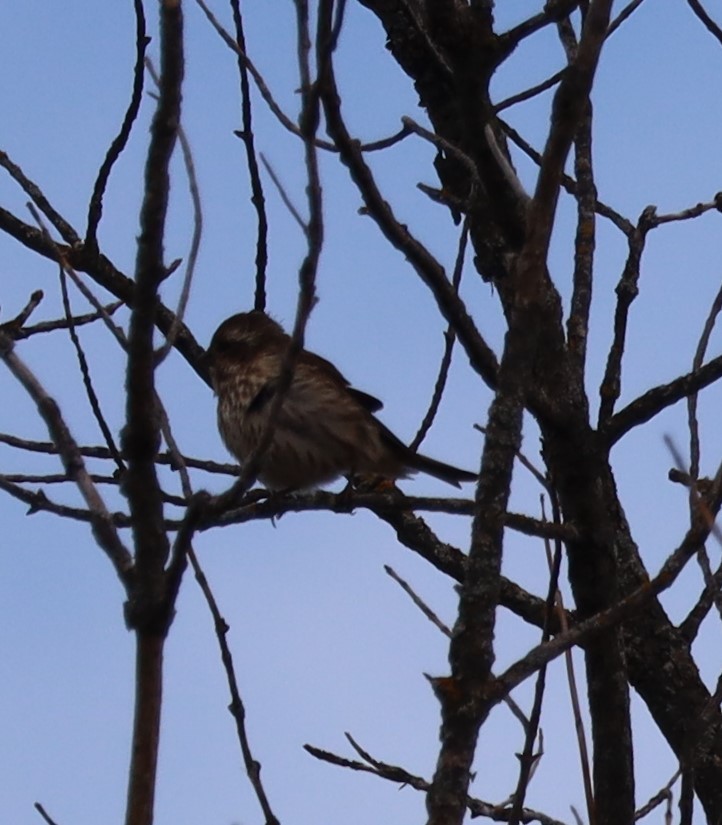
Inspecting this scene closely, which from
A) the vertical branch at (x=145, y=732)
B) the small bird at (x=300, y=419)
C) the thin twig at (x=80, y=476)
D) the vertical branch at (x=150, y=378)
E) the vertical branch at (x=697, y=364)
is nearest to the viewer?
the vertical branch at (x=145, y=732)

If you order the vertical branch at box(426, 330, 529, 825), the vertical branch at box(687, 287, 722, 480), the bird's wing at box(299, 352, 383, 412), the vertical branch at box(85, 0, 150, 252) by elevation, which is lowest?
the vertical branch at box(426, 330, 529, 825)

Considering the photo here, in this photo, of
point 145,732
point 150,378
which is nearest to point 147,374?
point 150,378

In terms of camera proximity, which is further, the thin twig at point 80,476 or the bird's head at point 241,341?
the bird's head at point 241,341

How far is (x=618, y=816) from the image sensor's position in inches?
132

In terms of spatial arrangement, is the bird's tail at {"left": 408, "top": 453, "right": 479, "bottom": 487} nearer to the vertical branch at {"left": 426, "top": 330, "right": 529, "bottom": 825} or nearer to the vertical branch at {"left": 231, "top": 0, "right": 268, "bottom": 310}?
the vertical branch at {"left": 231, "top": 0, "right": 268, "bottom": 310}

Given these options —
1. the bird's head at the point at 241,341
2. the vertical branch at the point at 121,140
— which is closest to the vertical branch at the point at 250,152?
the vertical branch at the point at 121,140

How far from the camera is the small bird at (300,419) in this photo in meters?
5.22

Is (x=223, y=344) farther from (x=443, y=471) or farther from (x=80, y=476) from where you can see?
(x=80, y=476)

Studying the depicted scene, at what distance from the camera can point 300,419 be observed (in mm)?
5371

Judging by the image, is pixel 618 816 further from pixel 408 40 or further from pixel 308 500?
pixel 408 40

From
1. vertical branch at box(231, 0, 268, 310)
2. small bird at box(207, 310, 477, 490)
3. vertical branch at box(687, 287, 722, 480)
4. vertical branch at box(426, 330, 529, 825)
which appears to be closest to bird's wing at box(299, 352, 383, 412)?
small bird at box(207, 310, 477, 490)

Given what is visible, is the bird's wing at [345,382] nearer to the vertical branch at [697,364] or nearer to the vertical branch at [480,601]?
the vertical branch at [697,364]

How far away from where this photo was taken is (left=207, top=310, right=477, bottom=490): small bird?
5219 millimetres

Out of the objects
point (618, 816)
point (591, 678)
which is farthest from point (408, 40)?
point (618, 816)
